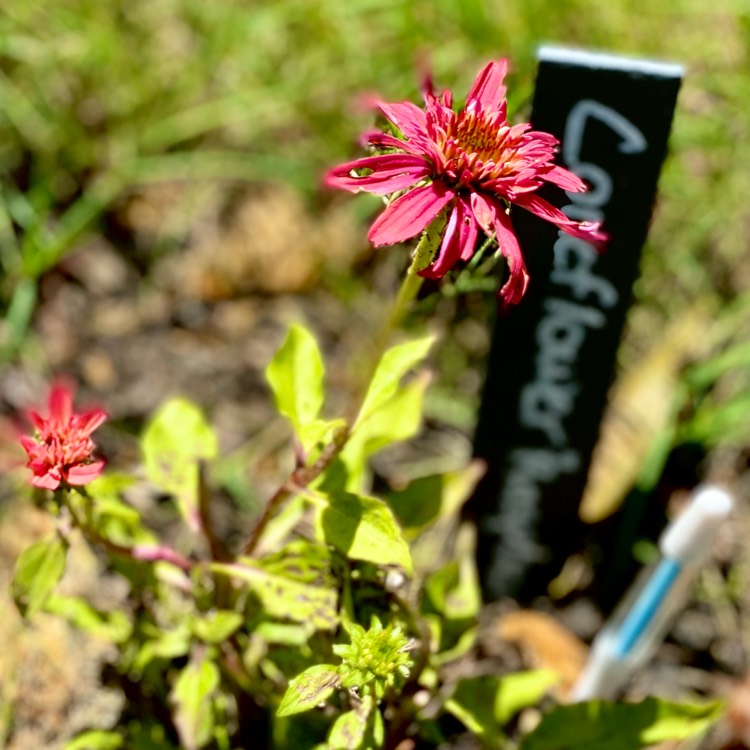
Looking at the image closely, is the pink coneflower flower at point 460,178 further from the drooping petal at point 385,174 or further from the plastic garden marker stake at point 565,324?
the plastic garden marker stake at point 565,324

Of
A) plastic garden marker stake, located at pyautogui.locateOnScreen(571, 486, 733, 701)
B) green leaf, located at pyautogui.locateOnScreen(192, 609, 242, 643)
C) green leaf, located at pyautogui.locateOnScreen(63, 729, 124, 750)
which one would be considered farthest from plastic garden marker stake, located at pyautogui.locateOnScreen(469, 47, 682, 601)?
green leaf, located at pyautogui.locateOnScreen(63, 729, 124, 750)

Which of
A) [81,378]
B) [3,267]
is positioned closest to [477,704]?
[81,378]

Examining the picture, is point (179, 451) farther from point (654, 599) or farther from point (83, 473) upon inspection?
point (654, 599)

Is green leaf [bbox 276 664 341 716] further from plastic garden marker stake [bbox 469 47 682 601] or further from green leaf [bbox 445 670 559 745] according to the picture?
plastic garden marker stake [bbox 469 47 682 601]

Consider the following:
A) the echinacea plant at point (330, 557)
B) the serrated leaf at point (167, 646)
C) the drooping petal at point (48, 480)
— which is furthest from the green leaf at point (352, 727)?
the drooping petal at point (48, 480)

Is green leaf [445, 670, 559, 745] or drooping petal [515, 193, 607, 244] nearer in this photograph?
drooping petal [515, 193, 607, 244]

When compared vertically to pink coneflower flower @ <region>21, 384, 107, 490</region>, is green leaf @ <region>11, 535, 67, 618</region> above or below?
below
